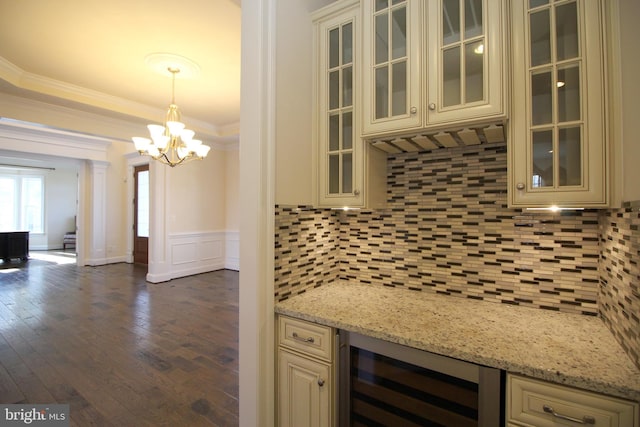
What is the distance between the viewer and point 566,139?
43.2 inches

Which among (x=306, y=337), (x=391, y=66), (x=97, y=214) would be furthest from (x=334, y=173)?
(x=97, y=214)

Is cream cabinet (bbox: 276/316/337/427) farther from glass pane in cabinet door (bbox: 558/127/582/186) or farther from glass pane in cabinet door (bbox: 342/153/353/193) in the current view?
glass pane in cabinet door (bbox: 558/127/582/186)

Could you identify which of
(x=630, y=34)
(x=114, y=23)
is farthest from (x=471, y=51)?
(x=114, y=23)

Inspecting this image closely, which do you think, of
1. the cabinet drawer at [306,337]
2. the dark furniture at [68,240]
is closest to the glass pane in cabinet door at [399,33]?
the cabinet drawer at [306,337]

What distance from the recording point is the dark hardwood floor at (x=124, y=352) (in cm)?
196

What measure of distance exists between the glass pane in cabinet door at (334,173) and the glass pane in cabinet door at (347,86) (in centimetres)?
30

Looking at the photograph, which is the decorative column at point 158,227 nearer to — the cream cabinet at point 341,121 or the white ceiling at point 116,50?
the white ceiling at point 116,50

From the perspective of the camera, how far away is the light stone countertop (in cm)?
88

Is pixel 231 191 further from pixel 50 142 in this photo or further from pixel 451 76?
pixel 451 76

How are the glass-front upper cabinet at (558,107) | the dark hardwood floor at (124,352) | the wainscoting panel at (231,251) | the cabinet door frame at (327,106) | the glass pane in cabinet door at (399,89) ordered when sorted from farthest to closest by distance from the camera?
the wainscoting panel at (231,251) → the dark hardwood floor at (124,352) → the cabinet door frame at (327,106) → the glass pane in cabinet door at (399,89) → the glass-front upper cabinet at (558,107)

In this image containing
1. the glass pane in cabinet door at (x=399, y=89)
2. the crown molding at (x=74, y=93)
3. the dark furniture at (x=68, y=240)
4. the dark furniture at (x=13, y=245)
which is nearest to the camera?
the glass pane in cabinet door at (x=399, y=89)

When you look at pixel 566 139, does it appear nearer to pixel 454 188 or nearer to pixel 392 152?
pixel 454 188

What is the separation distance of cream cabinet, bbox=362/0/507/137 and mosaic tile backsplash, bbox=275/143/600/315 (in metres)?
0.38

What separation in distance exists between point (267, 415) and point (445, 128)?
5.22 feet
